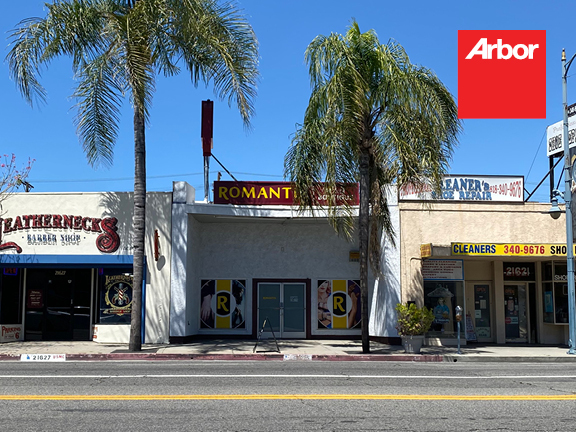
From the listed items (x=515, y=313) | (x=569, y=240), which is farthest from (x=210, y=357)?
(x=515, y=313)

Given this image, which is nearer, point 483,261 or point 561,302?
point 561,302

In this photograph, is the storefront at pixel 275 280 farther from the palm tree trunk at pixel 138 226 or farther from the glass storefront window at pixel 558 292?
the glass storefront window at pixel 558 292

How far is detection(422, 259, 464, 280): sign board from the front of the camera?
2186 cm

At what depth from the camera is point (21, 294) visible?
21828 millimetres

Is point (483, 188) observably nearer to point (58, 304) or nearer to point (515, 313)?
point (515, 313)

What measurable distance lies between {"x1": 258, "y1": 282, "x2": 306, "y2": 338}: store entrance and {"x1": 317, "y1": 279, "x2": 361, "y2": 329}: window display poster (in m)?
0.67

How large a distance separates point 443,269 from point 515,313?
11.7 feet

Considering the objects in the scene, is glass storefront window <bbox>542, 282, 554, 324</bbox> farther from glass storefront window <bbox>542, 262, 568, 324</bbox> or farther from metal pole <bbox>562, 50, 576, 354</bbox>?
metal pole <bbox>562, 50, 576, 354</bbox>

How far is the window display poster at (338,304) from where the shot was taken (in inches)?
904

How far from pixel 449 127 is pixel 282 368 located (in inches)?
365

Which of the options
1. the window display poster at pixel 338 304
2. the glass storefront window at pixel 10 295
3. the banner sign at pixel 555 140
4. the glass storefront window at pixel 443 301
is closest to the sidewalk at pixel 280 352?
the glass storefront window at pixel 443 301

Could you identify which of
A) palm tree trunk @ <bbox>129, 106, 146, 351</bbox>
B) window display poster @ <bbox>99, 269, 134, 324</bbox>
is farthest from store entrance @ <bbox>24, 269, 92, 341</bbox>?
palm tree trunk @ <bbox>129, 106, 146, 351</bbox>

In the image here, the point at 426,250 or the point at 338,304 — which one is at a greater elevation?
the point at 426,250

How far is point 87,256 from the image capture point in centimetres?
2080
